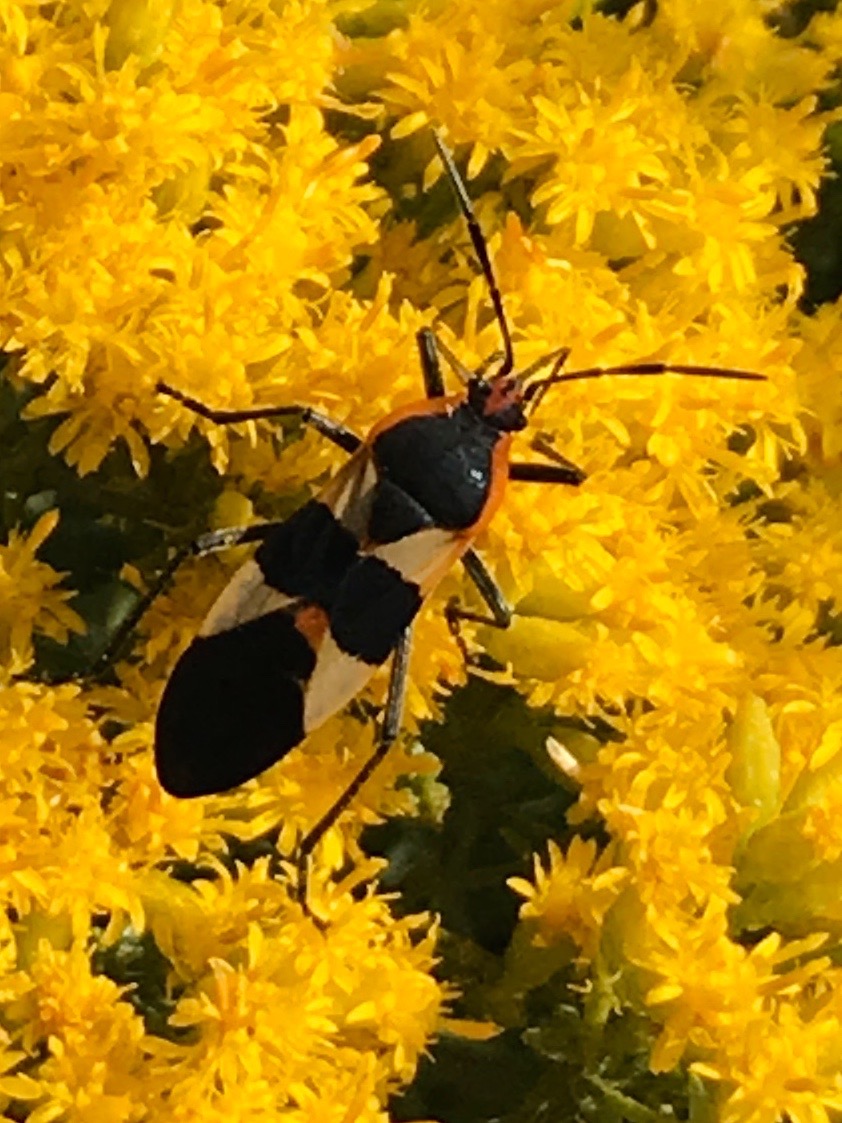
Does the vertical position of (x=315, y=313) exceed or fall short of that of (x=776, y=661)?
it exceeds it

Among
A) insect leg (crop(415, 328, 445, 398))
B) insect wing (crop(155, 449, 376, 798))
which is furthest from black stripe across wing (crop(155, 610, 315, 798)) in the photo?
insect leg (crop(415, 328, 445, 398))

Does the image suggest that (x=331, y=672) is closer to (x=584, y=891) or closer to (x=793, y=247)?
(x=584, y=891)

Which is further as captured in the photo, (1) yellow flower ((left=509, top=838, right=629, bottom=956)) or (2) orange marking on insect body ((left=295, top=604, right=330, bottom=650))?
(1) yellow flower ((left=509, top=838, right=629, bottom=956))

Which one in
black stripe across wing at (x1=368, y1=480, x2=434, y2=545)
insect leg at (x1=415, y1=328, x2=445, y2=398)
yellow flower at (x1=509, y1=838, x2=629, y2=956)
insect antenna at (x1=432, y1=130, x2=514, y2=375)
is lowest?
yellow flower at (x1=509, y1=838, x2=629, y2=956)

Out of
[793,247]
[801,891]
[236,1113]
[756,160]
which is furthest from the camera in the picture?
[793,247]

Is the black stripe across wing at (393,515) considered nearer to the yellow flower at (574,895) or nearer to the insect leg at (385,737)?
the insect leg at (385,737)

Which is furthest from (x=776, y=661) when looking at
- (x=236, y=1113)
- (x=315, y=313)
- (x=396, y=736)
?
(x=236, y=1113)

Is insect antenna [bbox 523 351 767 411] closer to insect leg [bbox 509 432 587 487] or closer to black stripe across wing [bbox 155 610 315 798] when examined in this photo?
insect leg [bbox 509 432 587 487]
